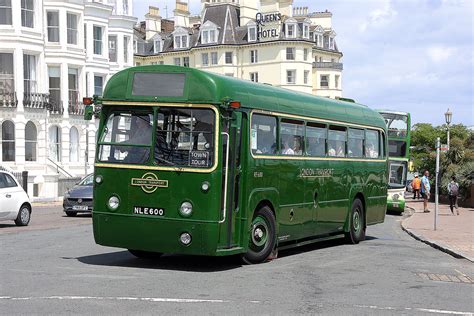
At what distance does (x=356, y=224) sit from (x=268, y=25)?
81168mm

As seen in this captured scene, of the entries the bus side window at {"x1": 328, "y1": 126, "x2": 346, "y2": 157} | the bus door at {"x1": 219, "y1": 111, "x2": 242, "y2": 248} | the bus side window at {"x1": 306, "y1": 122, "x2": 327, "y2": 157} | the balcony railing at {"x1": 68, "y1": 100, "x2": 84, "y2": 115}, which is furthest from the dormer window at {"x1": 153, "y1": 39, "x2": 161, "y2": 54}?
the bus door at {"x1": 219, "y1": 111, "x2": 242, "y2": 248}

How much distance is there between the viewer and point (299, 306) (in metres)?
10.3

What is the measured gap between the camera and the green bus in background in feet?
123

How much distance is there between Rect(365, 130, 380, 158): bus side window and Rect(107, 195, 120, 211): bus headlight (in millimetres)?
8599

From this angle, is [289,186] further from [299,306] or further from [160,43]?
[160,43]

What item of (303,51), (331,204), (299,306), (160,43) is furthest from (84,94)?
(160,43)

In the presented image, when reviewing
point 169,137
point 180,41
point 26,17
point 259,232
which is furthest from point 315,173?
point 180,41

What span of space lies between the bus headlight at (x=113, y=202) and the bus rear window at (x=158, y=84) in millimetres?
1697

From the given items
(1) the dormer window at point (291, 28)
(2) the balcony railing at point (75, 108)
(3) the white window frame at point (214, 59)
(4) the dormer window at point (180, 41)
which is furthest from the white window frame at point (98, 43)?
(4) the dormer window at point (180, 41)

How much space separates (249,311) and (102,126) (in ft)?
17.2

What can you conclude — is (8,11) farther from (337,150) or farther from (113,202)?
(113,202)

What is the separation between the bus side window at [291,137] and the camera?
15.7m

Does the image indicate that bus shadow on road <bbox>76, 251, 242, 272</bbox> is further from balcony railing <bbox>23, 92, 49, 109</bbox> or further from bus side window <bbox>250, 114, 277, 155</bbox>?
balcony railing <bbox>23, 92, 49, 109</bbox>

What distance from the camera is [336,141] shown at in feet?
60.6
